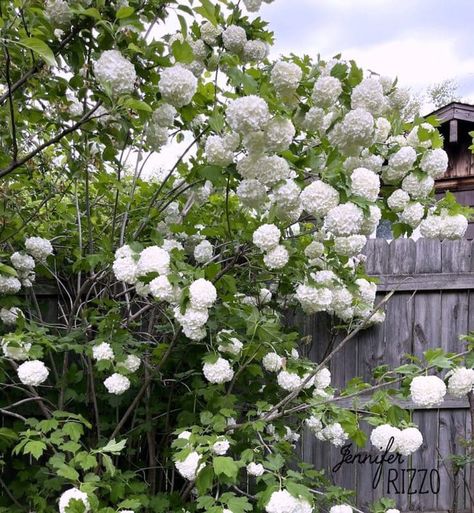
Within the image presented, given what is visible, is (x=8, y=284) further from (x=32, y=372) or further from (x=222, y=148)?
(x=222, y=148)

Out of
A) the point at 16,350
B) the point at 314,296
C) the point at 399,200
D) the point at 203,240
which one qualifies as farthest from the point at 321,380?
the point at 16,350

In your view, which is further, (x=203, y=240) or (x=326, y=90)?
(x=203, y=240)

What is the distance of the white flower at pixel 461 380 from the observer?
6.12ft

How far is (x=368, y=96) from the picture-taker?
1.71 m

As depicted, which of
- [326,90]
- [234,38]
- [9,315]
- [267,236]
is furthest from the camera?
[9,315]

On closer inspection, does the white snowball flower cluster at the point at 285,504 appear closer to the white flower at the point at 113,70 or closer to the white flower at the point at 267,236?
the white flower at the point at 267,236

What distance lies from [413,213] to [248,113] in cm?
70

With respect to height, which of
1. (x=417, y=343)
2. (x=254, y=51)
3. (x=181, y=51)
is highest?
(x=254, y=51)

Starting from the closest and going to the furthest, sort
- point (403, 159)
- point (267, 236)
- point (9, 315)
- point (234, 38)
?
1. point (267, 236)
2. point (403, 159)
3. point (234, 38)
4. point (9, 315)

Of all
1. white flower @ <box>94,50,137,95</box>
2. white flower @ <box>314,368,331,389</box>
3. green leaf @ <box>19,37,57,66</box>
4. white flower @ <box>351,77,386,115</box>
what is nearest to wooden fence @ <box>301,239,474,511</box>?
white flower @ <box>314,368,331,389</box>

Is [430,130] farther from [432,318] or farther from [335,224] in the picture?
[432,318]

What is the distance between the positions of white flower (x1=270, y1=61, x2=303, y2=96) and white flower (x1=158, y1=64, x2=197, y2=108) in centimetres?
25

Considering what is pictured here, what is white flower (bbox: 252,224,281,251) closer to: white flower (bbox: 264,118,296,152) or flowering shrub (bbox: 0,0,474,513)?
flowering shrub (bbox: 0,0,474,513)

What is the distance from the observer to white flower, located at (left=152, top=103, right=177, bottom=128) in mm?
1982
